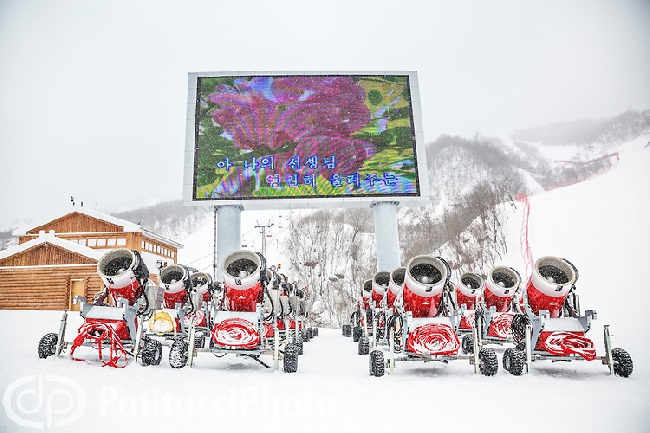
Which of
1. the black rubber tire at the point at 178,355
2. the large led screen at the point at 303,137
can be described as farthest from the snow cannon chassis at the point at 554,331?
the large led screen at the point at 303,137

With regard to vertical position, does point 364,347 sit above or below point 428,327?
below

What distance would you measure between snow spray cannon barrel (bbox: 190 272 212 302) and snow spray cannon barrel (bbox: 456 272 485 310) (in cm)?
691

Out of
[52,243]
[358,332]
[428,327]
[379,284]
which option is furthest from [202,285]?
[52,243]

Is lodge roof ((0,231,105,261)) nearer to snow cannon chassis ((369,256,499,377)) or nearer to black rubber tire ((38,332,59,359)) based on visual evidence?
black rubber tire ((38,332,59,359))

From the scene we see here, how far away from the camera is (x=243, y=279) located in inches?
305

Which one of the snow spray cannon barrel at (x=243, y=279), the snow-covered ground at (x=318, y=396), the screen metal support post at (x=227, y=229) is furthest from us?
the screen metal support post at (x=227, y=229)

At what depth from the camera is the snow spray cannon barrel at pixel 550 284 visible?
7069 mm

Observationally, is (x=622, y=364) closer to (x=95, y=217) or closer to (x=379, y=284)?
(x=379, y=284)

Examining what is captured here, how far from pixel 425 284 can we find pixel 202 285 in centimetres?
687

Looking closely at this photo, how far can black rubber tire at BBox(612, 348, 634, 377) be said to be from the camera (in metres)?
6.37

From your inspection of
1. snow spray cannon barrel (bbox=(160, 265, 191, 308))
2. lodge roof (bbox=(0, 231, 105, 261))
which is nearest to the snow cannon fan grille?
snow spray cannon barrel (bbox=(160, 265, 191, 308))

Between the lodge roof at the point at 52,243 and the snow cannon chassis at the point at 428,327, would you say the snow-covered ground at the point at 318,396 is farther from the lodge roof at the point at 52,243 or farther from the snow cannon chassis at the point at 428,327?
the lodge roof at the point at 52,243

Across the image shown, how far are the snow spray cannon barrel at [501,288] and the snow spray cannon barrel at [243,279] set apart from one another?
580 cm
